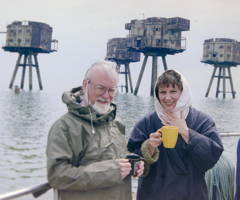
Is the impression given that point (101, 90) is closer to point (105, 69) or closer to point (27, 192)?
point (105, 69)

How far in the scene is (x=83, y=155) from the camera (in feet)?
7.68

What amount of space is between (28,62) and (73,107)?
9904 centimetres

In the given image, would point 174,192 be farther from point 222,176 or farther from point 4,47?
point 4,47

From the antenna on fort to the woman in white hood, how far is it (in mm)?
73595

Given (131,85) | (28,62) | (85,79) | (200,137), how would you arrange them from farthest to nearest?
1. (131,85)
2. (28,62)
3. (200,137)
4. (85,79)

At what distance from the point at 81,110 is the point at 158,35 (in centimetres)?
7559

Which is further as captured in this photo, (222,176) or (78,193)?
(222,176)

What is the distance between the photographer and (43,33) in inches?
3447

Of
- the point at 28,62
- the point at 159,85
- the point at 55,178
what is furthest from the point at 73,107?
the point at 28,62

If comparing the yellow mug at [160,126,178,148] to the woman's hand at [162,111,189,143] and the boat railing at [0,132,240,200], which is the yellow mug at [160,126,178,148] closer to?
the woman's hand at [162,111,189,143]

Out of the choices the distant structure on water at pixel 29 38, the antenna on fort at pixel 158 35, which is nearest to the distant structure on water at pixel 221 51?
the antenna on fort at pixel 158 35

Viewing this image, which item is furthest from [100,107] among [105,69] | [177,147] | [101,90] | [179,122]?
[177,147]

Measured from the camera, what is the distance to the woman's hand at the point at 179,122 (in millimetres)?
2715

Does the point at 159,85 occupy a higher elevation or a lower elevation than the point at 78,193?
higher
